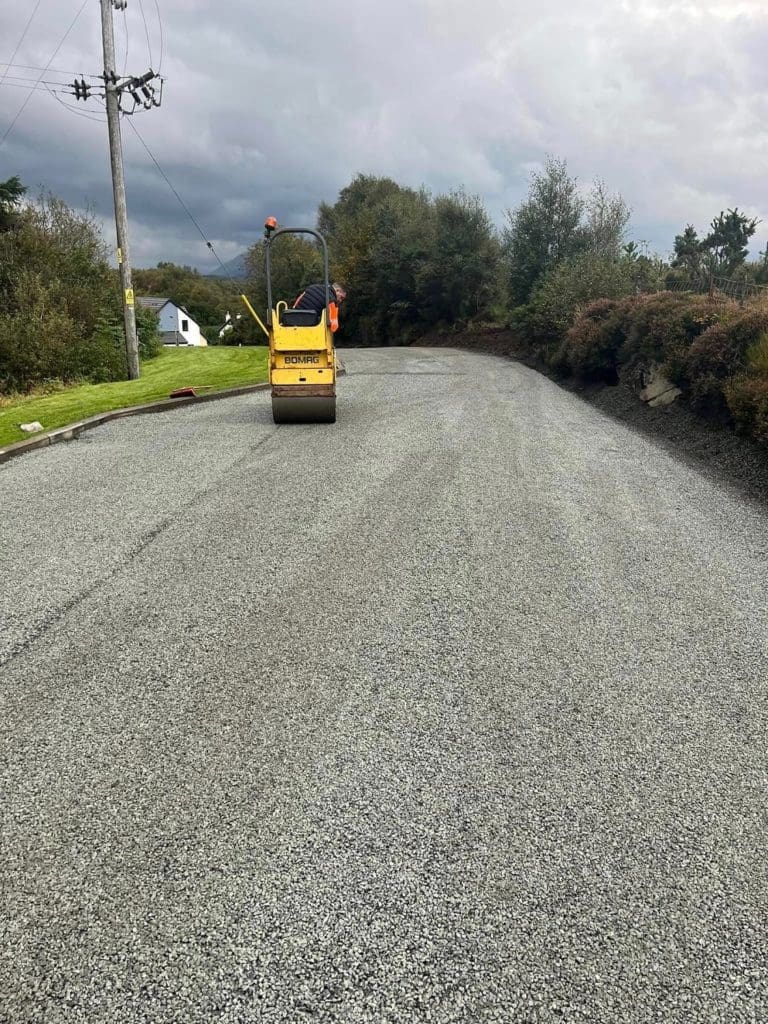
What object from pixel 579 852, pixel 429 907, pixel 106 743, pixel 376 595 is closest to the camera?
pixel 429 907

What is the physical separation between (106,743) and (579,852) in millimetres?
2113

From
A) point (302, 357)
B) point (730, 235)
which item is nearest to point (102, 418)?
point (302, 357)

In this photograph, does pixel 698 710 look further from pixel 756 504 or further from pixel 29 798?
pixel 756 504

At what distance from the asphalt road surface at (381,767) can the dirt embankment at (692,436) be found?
2086 millimetres

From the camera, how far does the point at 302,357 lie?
9.74 metres

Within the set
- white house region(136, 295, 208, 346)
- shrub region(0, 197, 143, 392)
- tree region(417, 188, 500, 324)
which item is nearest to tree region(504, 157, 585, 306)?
tree region(417, 188, 500, 324)

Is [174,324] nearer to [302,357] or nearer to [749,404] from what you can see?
[302,357]

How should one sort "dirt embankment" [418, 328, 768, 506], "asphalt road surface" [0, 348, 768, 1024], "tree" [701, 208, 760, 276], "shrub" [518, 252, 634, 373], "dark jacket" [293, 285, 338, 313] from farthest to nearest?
1. "tree" [701, 208, 760, 276]
2. "shrub" [518, 252, 634, 373]
3. "dark jacket" [293, 285, 338, 313]
4. "dirt embankment" [418, 328, 768, 506]
5. "asphalt road surface" [0, 348, 768, 1024]

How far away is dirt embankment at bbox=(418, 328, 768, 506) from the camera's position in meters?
8.09

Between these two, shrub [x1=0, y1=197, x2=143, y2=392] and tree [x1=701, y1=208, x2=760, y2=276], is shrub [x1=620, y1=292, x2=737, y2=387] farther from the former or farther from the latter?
tree [x1=701, y1=208, x2=760, y2=276]

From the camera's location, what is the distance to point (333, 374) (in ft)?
33.0

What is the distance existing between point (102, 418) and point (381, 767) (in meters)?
9.72

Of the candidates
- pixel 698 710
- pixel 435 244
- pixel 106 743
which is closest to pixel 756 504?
pixel 698 710

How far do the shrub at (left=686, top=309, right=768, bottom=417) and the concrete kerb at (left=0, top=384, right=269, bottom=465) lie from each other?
8577 millimetres
